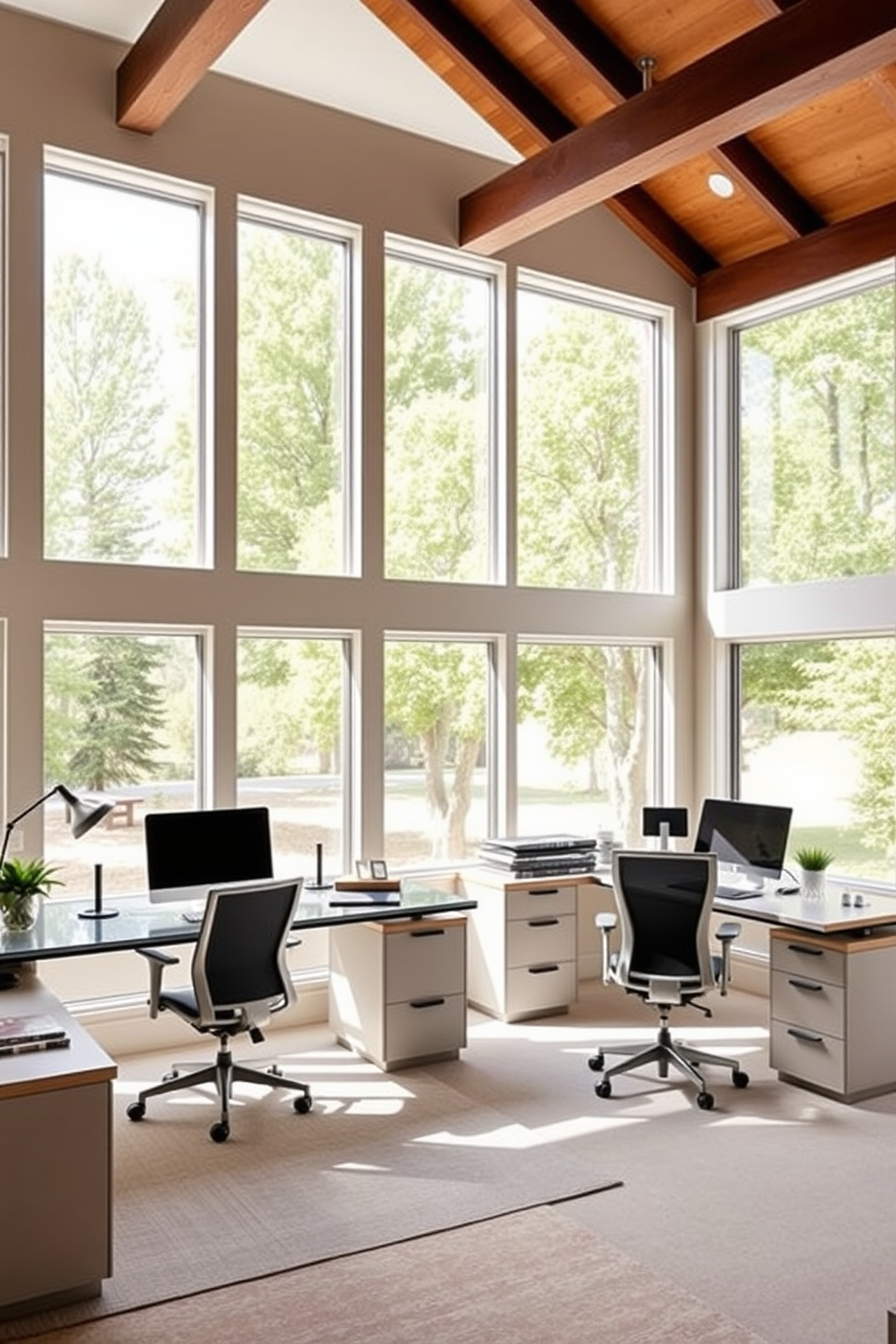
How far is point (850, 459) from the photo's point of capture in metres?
6.25

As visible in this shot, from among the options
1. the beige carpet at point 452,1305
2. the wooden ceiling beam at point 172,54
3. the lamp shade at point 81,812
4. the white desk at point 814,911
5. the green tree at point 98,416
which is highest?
the wooden ceiling beam at point 172,54

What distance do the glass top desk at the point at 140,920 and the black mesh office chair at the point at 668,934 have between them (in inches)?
27.0

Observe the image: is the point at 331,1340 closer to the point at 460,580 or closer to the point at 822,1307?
the point at 822,1307

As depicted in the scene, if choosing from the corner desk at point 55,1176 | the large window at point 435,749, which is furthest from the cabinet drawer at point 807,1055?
the corner desk at point 55,1176

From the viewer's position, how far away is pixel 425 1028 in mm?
5168

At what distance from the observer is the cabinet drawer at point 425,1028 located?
16.7 feet

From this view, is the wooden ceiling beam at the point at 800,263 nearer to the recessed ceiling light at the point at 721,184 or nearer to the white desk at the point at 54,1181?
the recessed ceiling light at the point at 721,184

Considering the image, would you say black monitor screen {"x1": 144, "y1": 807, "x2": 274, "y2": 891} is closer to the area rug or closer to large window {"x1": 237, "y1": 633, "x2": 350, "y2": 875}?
large window {"x1": 237, "y1": 633, "x2": 350, "y2": 875}

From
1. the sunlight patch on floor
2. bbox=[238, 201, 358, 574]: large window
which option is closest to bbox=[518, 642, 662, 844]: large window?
bbox=[238, 201, 358, 574]: large window

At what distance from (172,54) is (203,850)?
3.20 meters

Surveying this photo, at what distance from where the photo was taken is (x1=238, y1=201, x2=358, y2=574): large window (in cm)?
576

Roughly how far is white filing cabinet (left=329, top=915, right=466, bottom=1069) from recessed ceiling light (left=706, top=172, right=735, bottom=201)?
4110 mm

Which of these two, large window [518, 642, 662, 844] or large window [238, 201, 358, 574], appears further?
large window [518, 642, 662, 844]

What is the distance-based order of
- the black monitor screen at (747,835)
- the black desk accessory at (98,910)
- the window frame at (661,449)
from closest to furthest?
the black desk accessory at (98,910)
the black monitor screen at (747,835)
the window frame at (661,449)
